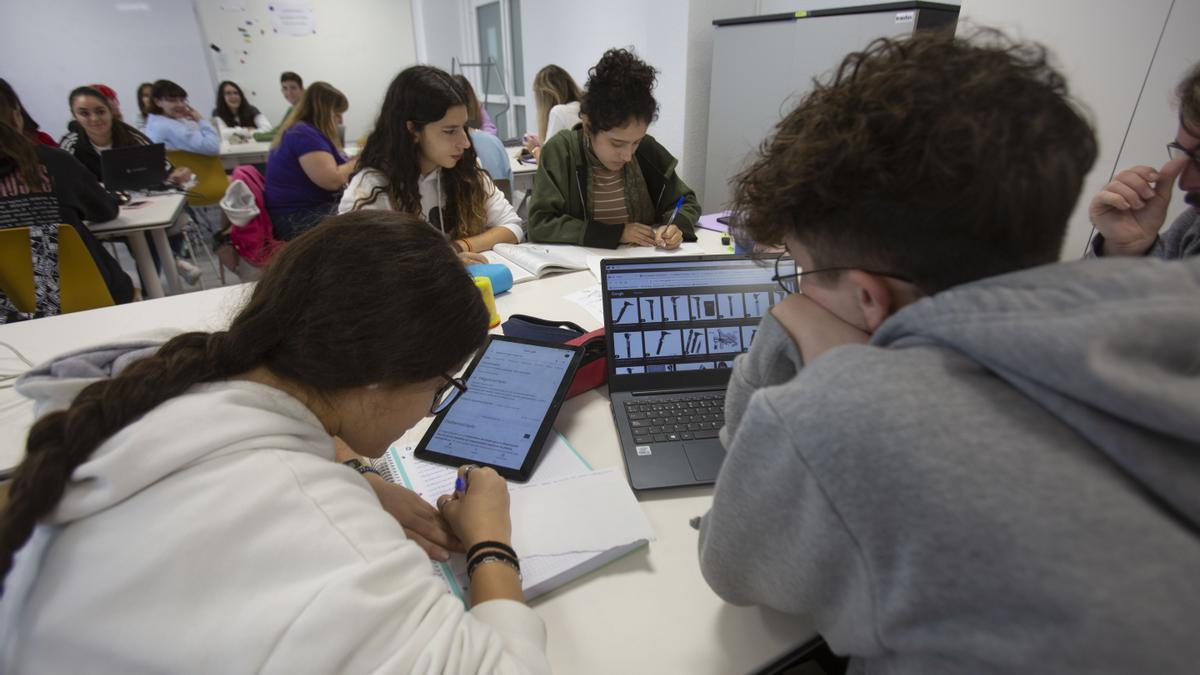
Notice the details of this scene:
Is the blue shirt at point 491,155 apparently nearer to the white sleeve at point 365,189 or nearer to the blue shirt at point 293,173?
the blue shirt at point 293,173

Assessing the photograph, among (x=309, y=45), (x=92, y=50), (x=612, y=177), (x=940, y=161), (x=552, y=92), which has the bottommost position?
(x=612, y=177)

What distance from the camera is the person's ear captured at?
0.53m

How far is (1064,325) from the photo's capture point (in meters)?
0.37

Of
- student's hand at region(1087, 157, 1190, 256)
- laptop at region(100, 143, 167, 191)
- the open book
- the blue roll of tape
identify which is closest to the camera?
student's hand at region(1087, 157, 1190, 256)

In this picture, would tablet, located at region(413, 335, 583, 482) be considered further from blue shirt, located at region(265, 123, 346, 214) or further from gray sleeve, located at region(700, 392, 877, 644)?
blue shirt, located at region(265, 123, 346, 214)

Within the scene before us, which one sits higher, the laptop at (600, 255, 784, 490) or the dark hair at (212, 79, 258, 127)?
the dark hair at (212, 79, 258, 127)

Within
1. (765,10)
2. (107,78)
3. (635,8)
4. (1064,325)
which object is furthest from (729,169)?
(107,78)

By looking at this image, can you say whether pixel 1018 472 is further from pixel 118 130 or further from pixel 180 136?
pixel 180 136

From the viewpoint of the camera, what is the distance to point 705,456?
2.94 ft

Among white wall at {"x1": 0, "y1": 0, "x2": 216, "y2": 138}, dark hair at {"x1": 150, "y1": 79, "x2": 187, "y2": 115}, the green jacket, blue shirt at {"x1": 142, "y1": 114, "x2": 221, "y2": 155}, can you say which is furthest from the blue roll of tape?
white wall at {"x1": 0, "y1": 0, "x2": 216, "y2": 138}

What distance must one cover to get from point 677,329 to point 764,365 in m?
0.42

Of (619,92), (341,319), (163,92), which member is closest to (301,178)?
(619,92)

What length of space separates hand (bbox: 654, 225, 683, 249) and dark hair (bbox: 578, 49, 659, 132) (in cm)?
38

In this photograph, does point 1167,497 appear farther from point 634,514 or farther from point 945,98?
point 634,514
